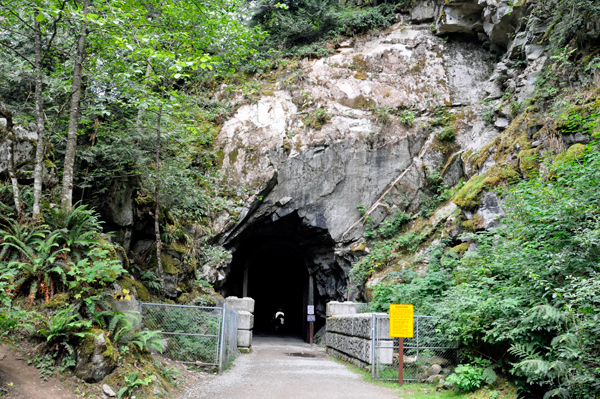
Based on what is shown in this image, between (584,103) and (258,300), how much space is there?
2879 cm

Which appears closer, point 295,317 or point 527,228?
point 527,228

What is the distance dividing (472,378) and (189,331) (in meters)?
5.77

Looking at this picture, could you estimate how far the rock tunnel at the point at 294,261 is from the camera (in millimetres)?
18984

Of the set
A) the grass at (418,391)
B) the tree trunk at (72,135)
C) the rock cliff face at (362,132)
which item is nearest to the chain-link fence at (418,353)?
the grass at (418,391)

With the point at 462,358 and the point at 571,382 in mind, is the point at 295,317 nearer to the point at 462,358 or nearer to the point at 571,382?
the point at 462,358

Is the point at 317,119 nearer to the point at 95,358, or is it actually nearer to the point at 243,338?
the point at 243,338

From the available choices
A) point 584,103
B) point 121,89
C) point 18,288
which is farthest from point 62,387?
point 584,103

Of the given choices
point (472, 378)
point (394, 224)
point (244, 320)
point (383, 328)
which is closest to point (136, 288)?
point (244, 320)

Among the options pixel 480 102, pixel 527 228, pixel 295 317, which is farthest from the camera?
pixel 295 317

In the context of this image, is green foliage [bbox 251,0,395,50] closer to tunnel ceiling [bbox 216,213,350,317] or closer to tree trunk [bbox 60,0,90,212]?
tunnel ceiling [bbox 216,213,350,317]

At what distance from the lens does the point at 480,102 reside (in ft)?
58.6

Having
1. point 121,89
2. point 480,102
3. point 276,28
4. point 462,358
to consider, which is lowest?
point 462,358

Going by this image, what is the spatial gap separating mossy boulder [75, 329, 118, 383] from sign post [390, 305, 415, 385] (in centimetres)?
521

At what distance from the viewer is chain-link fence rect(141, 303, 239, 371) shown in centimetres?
809
